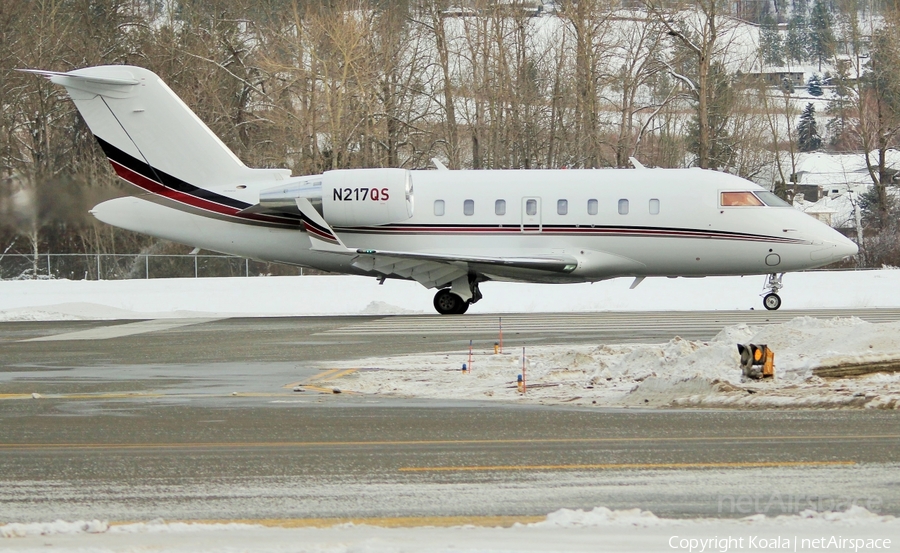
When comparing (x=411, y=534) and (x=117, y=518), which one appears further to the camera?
(x=117, y=518)

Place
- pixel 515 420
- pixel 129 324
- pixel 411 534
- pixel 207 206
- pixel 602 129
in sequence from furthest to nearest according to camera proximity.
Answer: pixel 602 129, pixel 207 206, pixel 129 324, pixel 515 420, pixel 411 534

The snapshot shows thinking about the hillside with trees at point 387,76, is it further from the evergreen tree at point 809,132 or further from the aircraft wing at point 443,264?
the evergreen tree at point 809,132

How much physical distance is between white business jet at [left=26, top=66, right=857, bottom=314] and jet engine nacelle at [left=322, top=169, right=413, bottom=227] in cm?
3

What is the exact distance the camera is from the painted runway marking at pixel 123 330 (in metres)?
19.6

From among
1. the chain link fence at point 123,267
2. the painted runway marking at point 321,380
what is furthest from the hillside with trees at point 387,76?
the painted runway marking at point 321,380

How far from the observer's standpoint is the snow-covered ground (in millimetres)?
5648

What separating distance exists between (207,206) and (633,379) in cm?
1437

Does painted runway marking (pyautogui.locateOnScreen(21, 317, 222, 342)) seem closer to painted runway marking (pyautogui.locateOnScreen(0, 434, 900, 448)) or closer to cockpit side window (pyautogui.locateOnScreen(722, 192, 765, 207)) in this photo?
painted runway marking (pyautogui.locateOnScreen(0, 434, 900, 448))

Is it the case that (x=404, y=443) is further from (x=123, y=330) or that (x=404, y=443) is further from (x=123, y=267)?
(x=123, y=267)

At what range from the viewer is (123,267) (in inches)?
→ 1464

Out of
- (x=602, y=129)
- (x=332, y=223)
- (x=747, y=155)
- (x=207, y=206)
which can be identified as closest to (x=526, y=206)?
(x=332, y=223)

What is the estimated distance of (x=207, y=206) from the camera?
955 inches

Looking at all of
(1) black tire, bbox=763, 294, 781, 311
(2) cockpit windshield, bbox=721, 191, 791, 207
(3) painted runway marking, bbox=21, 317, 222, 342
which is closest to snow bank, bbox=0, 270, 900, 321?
(3) painted runway marking, bbox=21, 317, 222, 342

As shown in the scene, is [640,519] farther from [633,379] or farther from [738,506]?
[633,379]
